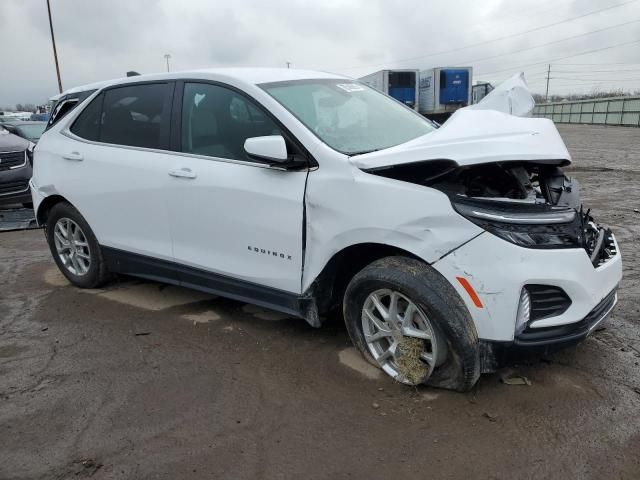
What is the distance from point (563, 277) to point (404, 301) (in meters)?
0.82

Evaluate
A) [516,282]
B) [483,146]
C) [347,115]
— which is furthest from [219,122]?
[516,282]

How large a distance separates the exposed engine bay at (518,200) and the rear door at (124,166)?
5.89 ft

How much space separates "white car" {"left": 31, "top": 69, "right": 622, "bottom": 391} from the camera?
273cm

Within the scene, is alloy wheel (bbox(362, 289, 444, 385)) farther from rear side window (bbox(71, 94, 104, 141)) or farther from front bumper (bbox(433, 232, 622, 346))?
rear side window (bbox(71, 94, 104, 141))

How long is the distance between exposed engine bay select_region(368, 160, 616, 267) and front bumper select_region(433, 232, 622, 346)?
2.7 inches

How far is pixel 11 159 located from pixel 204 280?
6750 mm

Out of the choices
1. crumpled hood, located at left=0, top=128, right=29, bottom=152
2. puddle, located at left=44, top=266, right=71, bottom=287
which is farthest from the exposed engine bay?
crumpled hood, located at left=0, top=128, right=29, bottom=152

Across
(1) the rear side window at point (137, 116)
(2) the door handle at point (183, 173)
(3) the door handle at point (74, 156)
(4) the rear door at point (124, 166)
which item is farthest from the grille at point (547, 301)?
(3) the door handle at point (74, 156)

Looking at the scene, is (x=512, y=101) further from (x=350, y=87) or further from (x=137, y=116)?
(x=137, y=116)

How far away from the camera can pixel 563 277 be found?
2.68 meters

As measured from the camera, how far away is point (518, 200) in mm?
2953

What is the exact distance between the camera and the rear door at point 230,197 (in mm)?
3332

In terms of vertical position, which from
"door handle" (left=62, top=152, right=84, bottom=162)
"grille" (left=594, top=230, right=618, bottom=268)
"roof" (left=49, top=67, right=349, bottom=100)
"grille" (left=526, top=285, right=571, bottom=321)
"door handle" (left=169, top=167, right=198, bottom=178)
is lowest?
"grille" (left=526, top=285, right=571, bottom=321)

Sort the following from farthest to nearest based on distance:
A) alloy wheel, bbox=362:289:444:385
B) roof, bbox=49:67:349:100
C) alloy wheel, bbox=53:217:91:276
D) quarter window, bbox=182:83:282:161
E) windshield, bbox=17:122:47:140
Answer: windshield, bbox=17:122:47:140 < alloy wheel, bbox=53:217:91:276 < roof, bbox=49:67:349:100 < quarter window, bbox=182:83:282:161 < alloy wheel, bbox=362:289:444:385
